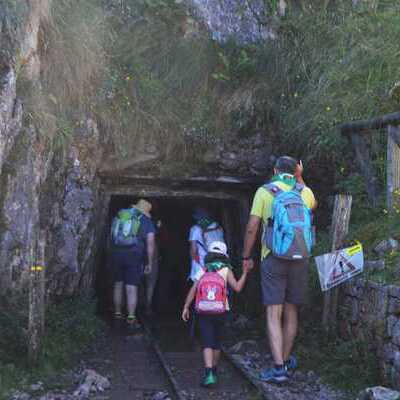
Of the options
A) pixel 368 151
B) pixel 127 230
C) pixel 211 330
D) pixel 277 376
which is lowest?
pixel 277 376

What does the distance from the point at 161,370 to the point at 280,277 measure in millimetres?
1927

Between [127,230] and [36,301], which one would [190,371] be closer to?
[36,301]

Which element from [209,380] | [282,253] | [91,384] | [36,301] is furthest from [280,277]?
[36,301]

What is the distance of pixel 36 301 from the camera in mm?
6906

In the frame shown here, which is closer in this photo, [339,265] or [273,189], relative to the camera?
[273,189]

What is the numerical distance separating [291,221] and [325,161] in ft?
10.7

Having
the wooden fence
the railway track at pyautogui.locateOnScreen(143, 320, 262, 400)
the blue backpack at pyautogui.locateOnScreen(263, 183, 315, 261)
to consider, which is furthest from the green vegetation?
the wooden fence

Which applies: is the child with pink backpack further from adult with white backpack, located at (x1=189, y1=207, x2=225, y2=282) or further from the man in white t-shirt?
adult with white backpack, located at (x1=189, y1=207, x2=225, y2=282)

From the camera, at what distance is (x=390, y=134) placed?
7.52 meters

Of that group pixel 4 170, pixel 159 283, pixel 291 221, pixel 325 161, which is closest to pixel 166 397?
pixel 291 221

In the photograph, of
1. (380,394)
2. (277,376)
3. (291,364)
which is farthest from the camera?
(291,364)

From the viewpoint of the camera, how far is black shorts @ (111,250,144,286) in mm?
9898

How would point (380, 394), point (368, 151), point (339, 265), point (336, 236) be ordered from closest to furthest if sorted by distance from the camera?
point (380, 394), point (339, 265), point (336, 236), point (368, 151)

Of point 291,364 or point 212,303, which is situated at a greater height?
point 212,303
